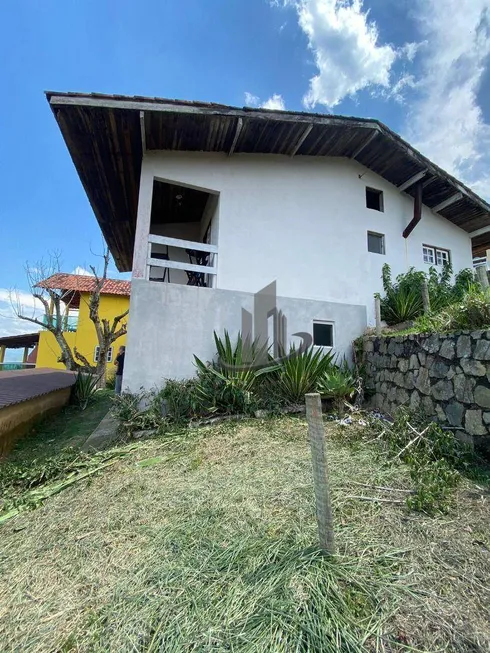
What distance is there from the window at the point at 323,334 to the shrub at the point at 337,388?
133 centimetres

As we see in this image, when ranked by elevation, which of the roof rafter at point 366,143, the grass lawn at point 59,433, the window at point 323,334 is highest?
the roof rafter at point 366,143

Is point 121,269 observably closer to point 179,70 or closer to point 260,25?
point 179,70

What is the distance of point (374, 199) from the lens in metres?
9.83

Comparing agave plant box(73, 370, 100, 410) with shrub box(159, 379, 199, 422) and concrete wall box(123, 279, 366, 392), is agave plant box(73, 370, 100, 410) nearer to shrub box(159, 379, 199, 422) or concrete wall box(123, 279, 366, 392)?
concrete wall box(123, 279, 366, 392)

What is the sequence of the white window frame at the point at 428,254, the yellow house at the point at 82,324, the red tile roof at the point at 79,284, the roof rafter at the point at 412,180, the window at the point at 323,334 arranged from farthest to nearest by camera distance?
the yellow house at the point at 82,324 < the red tile roof at the point at 79,284 < the white window frame at the point at 428,254 < the roof rafter at the point at 412,180 < the window at the point at 323,334

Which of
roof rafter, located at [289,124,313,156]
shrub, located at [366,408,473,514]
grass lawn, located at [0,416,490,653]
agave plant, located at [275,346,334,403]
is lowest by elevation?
grass lawn, located at [0,416,490,653]

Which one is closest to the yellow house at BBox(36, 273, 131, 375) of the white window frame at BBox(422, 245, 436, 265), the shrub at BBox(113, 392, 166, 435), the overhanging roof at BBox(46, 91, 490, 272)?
the overhanging roof at BBox(46, 91, 490, 272)

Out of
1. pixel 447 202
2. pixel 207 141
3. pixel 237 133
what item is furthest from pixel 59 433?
pixel 447 202

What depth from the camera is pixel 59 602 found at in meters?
2.25

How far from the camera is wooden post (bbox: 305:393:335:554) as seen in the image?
2.25 meters

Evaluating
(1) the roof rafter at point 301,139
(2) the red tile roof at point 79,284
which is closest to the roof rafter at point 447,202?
(1) the roof rafter at point 301,139

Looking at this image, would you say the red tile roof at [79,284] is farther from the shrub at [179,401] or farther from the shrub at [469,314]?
the shrub at [469,314]

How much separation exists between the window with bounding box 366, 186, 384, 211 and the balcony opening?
15.9ft

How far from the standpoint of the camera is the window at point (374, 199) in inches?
381
